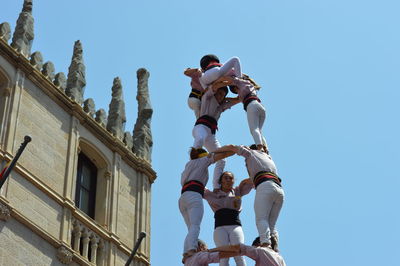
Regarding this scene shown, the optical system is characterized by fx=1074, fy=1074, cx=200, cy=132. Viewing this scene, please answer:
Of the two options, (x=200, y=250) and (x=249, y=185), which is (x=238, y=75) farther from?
(x=200, y=250)

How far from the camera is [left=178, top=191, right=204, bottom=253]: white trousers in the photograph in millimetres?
13719

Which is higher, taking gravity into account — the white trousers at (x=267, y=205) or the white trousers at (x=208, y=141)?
the white trousers at (x=208, y=141)

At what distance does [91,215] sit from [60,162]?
2.04m

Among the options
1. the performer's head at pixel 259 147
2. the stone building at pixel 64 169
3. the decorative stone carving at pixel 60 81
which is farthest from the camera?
the decorative stone carving at pixel 60 81

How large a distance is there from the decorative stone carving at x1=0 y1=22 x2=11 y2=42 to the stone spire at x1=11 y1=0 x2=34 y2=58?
308mm

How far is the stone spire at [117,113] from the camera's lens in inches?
1264

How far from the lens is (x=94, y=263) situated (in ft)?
91.8

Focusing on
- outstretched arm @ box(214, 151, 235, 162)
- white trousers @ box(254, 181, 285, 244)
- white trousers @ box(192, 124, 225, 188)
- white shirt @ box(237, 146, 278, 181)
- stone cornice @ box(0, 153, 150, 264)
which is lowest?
white trousers @ box(254, 181, 285, 244)

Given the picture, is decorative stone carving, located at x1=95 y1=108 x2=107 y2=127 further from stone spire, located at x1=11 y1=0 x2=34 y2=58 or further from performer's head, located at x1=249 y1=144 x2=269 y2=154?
performer's head, located at x1=249 y1=144 x2=269 y2=154

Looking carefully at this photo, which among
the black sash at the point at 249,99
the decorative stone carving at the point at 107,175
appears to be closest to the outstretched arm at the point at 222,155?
the black sash at the point at 249,99

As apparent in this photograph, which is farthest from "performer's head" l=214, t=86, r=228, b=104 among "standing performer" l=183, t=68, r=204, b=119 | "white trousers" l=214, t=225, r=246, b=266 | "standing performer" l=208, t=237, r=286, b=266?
"standing performer" l=208, t=237, r=286, b=266

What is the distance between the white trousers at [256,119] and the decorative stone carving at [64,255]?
12431 mm

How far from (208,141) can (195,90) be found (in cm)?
95

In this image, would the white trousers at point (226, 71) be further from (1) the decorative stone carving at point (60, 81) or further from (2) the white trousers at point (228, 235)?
(1) the decorative stone carving at point (60, 81)
